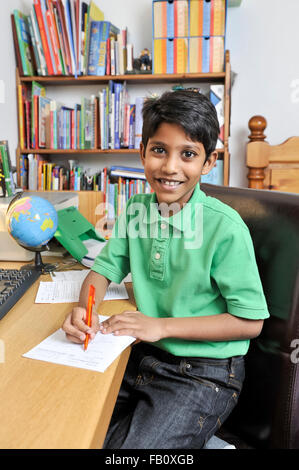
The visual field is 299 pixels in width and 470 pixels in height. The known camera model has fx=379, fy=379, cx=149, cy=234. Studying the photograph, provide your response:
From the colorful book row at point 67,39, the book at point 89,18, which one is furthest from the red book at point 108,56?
the book at point 89,18

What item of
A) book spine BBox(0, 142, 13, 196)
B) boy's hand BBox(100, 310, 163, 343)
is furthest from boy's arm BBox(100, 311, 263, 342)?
book spine BBox(0, 142, 13, 196)

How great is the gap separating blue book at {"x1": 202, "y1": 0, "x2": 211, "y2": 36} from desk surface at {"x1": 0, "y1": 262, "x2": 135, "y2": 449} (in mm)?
1956

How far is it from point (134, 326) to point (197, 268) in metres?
0.19

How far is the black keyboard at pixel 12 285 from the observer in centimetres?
78

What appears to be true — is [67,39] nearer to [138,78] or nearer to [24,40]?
[24,40]

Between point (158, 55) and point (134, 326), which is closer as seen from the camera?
point (134, 326)

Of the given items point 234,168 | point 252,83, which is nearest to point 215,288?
point 234,168

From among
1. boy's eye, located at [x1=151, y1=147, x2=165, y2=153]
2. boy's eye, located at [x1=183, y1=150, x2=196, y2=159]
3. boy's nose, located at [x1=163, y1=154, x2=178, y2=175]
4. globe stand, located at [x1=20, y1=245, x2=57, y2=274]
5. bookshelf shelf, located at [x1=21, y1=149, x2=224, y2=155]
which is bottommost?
globe stand, located at [x1=20, y1=245, x2=57, y2=274]

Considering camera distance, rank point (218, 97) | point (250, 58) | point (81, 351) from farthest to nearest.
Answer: point (250, 58)
point (218, 97)
point (81, 351)

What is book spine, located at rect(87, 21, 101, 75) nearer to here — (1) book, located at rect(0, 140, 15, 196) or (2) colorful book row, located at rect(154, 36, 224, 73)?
(2) colorful book row, located at rect(154, 36, 224, 73)

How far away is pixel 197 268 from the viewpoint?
0.82m

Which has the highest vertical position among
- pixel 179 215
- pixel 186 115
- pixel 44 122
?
pixel 44 122

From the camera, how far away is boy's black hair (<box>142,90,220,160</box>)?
2.74 feet

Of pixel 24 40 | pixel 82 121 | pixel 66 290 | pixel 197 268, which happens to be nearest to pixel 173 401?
pixel 197 268
